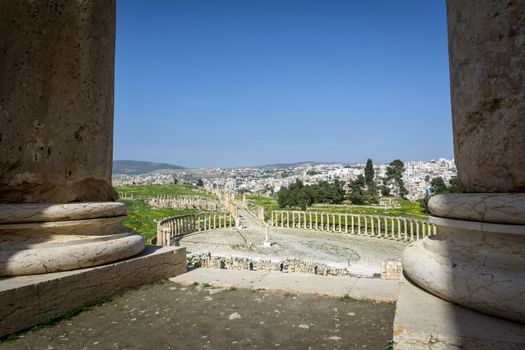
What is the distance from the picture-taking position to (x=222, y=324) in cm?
373

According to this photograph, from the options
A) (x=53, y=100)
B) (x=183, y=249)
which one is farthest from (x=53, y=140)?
(x=183, y=249)

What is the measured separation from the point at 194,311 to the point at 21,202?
2454 millimetres

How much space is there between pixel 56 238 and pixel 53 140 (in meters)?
1.17

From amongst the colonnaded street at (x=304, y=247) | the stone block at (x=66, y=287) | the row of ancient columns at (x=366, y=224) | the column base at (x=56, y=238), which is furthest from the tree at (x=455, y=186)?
the colonnaded street at (x=304, y=247)

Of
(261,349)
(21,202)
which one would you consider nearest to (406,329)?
(261,349)

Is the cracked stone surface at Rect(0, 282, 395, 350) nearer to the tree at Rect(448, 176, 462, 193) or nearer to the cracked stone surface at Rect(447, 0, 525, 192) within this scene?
the tree at Rect(448, 176, 462, 193)

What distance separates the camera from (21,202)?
14.9 ft

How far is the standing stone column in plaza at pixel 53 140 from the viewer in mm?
4363

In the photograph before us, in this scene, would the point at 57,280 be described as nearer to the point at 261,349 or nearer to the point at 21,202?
the point at 21,202

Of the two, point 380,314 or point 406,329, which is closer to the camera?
point 406,329

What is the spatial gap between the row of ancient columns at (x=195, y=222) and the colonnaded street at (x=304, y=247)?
1.13m

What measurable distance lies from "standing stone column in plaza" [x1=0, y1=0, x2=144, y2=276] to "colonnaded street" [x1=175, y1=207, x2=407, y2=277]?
13.3 meters

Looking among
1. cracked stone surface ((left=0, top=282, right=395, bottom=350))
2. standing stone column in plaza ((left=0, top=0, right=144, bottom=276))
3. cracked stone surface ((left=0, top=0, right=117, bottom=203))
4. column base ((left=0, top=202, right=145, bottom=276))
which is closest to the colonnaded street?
cracked stone surface ((left=0, top=282, right=395, bottom=350))

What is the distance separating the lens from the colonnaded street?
1988 cm
